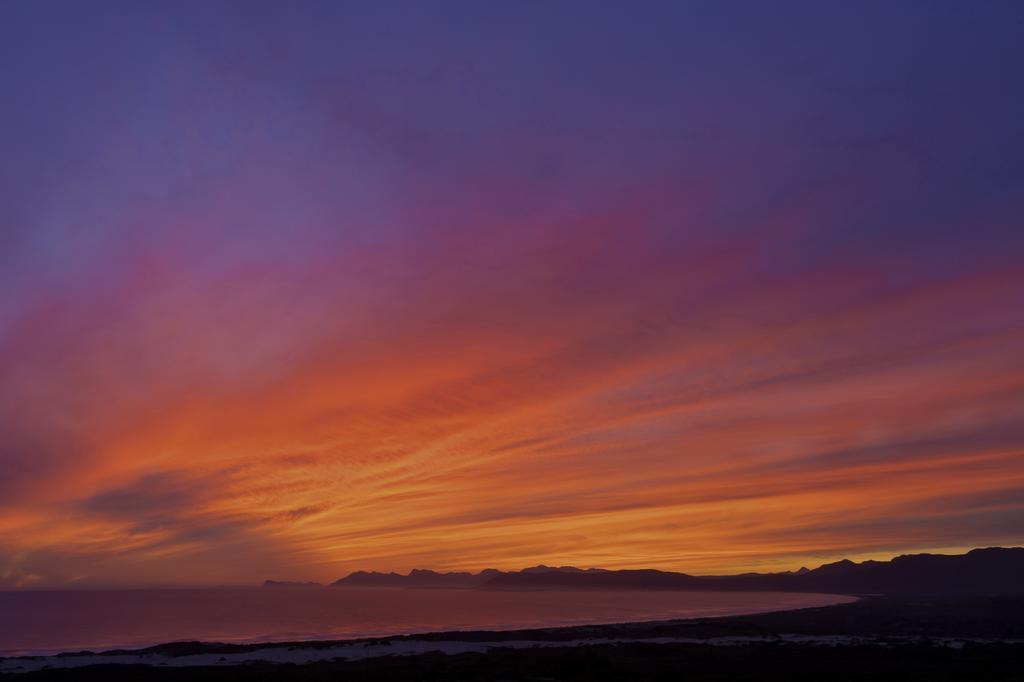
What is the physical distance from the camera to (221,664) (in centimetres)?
4666

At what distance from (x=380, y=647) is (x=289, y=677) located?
19.9 meters

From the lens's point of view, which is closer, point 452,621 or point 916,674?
point 916,674

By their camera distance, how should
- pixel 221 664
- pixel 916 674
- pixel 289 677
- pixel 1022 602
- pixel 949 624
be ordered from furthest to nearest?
pixel 1022 602
pixel 949 624
pixel 221 664
pixel 289 677
pixel 916 674

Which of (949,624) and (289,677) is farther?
(949,624)

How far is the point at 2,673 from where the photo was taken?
4362cm

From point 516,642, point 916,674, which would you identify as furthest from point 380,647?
point 916,674

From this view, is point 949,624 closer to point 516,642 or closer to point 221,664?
point 516,642

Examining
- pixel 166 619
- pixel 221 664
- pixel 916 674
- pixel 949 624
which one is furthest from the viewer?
pixel 166 619

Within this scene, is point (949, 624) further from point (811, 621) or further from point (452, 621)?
point (452, 621)

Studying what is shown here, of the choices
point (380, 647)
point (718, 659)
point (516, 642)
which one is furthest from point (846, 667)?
point (380, 647)

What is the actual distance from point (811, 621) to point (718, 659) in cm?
3912

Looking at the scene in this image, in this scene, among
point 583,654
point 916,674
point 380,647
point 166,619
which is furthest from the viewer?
point 166,619

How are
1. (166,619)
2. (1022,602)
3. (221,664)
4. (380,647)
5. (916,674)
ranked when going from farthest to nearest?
(166,619), (1022,602), (380,647), (221,664), (916,674)

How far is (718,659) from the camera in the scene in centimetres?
4544
